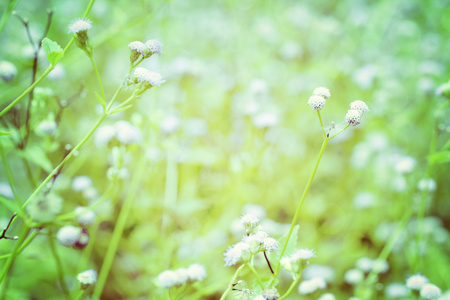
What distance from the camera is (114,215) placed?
3.87 feet

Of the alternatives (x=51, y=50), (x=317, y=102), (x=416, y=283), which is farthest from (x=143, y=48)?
(x=416, y=283)

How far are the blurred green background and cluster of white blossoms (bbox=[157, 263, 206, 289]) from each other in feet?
0.84

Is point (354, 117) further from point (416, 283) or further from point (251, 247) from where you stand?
point (416, 283)

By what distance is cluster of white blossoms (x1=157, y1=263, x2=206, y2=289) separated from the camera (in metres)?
0.61

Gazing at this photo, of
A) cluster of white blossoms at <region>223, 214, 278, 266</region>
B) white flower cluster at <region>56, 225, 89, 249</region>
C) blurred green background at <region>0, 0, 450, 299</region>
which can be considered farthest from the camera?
blurred green background at <region>0, 0, 450, 299</region>

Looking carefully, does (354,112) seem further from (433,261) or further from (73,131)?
(73,131)

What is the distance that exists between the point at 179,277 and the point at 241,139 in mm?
758

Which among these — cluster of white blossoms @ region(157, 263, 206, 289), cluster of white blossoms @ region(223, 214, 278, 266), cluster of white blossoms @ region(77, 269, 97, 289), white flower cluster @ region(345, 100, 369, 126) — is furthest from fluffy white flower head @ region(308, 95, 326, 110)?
cluster of white blossoms @ region(77, 269, 97, 289)

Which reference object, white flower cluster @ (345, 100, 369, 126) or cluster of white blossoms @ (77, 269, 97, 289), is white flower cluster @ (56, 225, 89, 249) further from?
white flower cluster @ (345, 100, 369, 126)

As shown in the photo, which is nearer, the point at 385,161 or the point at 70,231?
the point at 70,231

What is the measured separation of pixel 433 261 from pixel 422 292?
1.66 ft

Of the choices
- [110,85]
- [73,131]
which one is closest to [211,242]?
[73,131]

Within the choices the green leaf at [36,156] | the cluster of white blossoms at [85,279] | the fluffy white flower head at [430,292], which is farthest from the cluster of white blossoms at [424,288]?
the green leaf at [36,156]

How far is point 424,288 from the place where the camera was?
683 mm
